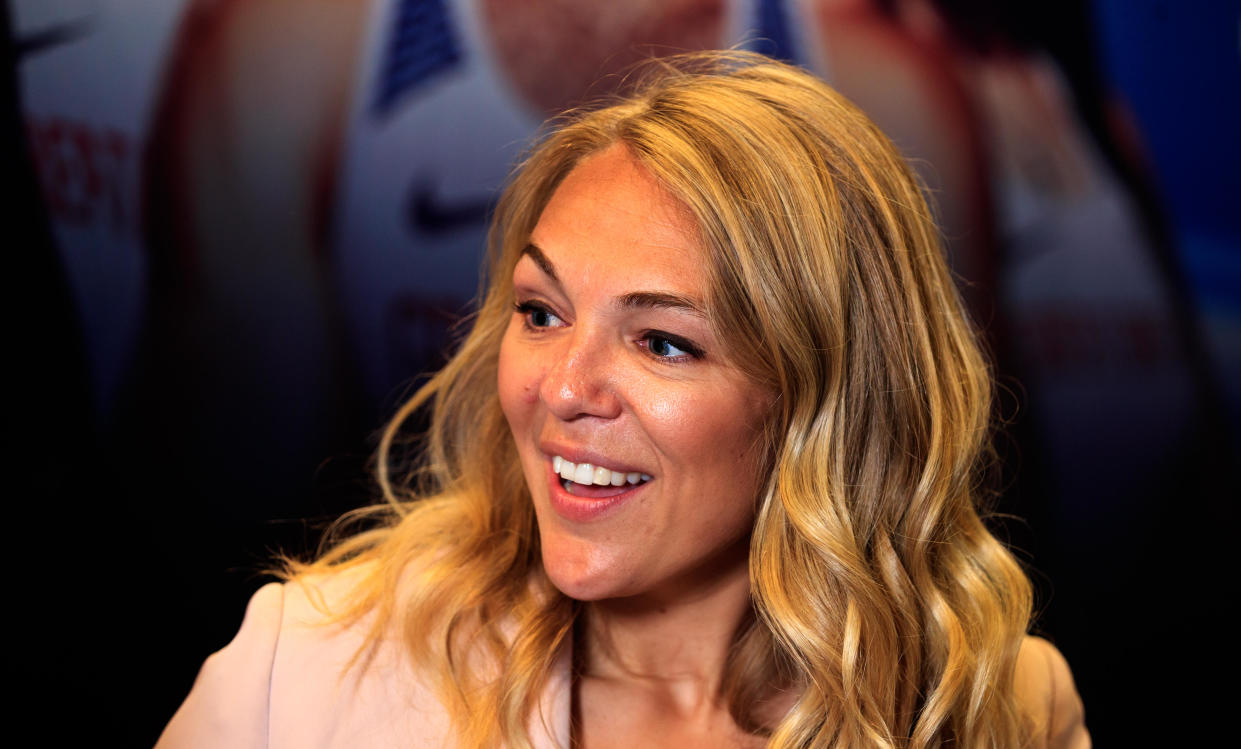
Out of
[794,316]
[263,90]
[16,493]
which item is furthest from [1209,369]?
[16,493]

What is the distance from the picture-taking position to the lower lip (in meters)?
1.47

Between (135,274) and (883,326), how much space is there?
1.63 m

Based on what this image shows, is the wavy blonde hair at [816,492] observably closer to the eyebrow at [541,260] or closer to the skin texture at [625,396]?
the skin texture at [625,396]

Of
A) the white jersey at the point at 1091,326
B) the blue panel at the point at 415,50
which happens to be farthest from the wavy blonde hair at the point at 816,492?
the white jersey at the point at 1091,326

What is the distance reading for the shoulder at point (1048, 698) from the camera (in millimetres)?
1828

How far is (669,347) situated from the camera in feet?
4.85

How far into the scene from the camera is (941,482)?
161 centimetres

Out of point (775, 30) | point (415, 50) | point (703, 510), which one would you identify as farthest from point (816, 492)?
point (775, 30)

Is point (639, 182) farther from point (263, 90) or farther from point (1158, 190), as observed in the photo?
point (1158, 190)

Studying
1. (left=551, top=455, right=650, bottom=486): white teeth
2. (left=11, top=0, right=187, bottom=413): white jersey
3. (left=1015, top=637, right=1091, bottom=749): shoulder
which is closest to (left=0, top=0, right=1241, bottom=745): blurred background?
(left=11, top=0, right=187, bottom=413): white jersey

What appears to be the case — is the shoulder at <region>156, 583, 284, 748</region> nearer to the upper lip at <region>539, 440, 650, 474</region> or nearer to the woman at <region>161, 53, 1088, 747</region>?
the woman at <region>161, 53, 1088, 747</region>

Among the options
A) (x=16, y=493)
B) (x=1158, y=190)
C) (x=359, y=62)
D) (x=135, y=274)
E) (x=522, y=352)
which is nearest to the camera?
(x=522, y=352)

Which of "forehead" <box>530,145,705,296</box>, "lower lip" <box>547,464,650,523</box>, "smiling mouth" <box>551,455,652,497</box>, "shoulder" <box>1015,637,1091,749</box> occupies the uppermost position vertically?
"forehead" <box>530,145,705,296</box>

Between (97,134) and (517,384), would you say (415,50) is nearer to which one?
(97,134)
